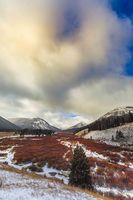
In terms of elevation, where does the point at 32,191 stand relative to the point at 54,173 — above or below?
below

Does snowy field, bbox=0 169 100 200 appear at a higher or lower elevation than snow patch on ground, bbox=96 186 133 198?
higher

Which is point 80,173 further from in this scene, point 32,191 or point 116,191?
point 32,191

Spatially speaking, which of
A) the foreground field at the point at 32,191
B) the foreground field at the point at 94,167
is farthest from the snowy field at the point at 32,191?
the foreground field at the point at 94,167

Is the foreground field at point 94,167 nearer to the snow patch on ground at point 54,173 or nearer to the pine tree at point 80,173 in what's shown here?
the snow patch on ground at point 54,173

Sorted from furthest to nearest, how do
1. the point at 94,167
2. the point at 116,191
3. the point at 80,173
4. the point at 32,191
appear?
the point at 94,167, the point at 116,191, the point at 80,173, the point at 32,191

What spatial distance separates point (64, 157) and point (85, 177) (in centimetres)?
2453

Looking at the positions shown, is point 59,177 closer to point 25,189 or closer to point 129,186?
point 129,186

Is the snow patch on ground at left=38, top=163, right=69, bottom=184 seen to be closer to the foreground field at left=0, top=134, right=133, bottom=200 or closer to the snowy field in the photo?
the foreground field at left=0, top=134, right=133, bottom=200

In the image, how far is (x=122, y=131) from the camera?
188750 mm

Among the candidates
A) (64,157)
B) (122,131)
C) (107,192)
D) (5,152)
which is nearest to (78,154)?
(107,192)

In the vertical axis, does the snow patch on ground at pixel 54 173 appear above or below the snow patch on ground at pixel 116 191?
above

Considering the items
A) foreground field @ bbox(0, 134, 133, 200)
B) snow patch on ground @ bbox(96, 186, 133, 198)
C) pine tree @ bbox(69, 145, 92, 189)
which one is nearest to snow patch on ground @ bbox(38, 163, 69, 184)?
foreground field @ bbox(0, 134, 133, 200)

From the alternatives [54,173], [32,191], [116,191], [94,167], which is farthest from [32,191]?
[94,167]

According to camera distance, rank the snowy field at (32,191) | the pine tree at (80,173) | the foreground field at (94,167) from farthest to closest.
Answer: the foreground field at (94,167) → the pine tree at (80,173) → the snowy field at (32,191)
